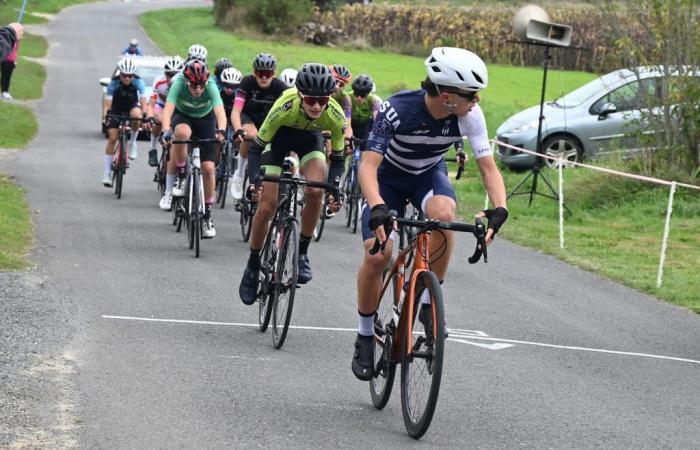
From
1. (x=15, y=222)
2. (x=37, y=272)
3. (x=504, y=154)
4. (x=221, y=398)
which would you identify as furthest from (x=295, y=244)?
(x=504, y=154)

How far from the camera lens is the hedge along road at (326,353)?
7223mm

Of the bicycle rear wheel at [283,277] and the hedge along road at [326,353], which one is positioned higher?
the bicycle rear wheel at [283,277]

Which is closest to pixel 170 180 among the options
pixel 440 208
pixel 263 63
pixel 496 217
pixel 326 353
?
pixel 263 63

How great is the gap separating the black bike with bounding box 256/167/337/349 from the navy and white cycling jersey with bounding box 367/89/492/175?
1762 millimetres

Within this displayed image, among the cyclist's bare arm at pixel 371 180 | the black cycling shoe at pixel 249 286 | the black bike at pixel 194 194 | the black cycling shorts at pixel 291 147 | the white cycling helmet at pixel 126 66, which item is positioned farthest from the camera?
the white cycling helmet at pixel 126 66

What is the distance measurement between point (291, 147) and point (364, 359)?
3.48 m

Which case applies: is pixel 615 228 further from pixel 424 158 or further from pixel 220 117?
pixel 424 158

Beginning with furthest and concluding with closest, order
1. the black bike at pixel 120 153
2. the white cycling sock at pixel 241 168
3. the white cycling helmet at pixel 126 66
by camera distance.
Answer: the white cycling helmet at pixel 126 66 → the black bike at pixel 120 153 → the white cycling sock at pixel 241 168

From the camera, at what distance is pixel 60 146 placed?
26.1 meters

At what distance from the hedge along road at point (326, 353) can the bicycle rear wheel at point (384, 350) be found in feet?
0.39

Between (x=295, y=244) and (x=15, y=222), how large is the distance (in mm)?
6684

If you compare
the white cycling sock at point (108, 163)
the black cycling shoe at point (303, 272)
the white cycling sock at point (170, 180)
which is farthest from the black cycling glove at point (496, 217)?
the white cycling sock at point (108, 163)

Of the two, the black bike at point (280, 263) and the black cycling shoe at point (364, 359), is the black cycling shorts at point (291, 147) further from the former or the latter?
the black cycling shoe at point (364, 359)

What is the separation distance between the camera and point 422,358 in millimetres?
6922
